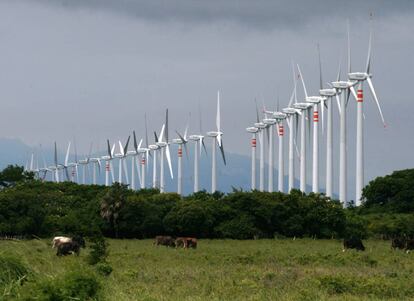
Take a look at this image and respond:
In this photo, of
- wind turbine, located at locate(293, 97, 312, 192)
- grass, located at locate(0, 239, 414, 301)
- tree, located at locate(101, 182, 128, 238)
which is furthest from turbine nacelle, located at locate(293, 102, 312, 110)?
grass, located at locate(0, 239, 414, 301)

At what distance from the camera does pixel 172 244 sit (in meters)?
58.4

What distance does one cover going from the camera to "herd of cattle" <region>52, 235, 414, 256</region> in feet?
151

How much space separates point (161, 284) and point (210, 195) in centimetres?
5746

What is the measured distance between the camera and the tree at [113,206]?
251ft

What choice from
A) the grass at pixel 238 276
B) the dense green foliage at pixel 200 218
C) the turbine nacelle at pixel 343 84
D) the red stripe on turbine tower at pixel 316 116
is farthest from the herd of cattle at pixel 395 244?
the red stripe on turbine tower at pixel 316 116

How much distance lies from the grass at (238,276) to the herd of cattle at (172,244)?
1061mm

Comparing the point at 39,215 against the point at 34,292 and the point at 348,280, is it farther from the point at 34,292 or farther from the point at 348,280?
the point at 34,292

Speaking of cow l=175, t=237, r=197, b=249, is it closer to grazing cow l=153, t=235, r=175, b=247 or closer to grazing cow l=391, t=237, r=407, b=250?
grazing cow l=153, t=235, r=175, b=247

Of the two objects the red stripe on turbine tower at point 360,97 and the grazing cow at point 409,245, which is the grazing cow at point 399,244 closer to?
the grazing cow at point 409,245

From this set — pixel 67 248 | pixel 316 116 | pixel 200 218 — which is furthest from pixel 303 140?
pixel 67 248

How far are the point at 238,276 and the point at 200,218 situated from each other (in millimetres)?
41570

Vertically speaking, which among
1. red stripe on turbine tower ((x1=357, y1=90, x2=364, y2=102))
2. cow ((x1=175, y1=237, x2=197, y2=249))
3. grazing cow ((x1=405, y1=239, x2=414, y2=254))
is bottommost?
cow ((x1=175, y1=237, x2=197, y2=249))

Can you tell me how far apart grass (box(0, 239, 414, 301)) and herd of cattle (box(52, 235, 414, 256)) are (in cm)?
106

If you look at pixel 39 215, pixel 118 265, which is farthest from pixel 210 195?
pixel 118 265
